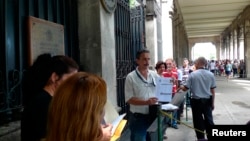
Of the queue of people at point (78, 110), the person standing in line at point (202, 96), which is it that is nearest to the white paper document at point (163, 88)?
the person standing in line at point (202, 96)

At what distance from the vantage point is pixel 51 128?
61.0 inches

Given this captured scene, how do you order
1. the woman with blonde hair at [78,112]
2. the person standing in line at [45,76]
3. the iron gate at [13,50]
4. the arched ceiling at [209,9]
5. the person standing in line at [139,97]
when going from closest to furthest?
the woman with blonde hair at [78,112], the person standing in line at [45,76], the iron gate at [13,50], the person standing in line at [139,97], the arched ceiling at [209,9]

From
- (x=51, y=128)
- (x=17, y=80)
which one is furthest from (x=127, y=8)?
(x=51, y=128)

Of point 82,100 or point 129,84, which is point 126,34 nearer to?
point 129,84

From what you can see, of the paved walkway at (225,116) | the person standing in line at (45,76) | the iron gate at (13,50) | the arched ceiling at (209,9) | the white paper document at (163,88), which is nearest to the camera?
the person standing in line at (45,76)

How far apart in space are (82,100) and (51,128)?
0.71ft

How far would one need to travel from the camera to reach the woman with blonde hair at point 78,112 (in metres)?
1.48

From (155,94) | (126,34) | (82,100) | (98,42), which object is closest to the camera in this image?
(82,100)

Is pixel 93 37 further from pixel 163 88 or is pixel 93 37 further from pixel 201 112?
pixel 201 112

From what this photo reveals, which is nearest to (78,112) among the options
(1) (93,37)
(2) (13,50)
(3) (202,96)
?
(2) (13,50)

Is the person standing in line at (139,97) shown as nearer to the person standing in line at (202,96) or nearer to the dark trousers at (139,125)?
the dark trousers at (139,125)

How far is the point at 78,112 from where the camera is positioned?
1482mm

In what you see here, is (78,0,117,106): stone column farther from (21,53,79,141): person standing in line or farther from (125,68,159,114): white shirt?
(21,53,79,141): person standing in line

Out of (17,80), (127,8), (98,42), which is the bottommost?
(17,80)
